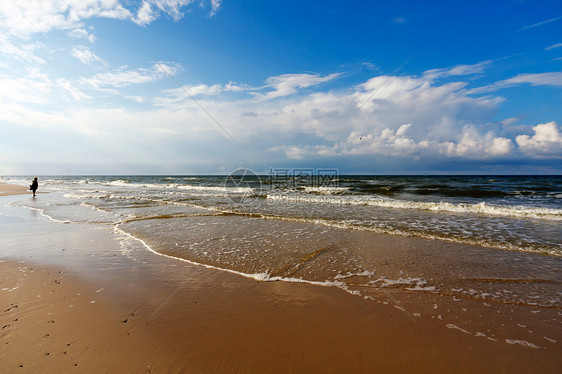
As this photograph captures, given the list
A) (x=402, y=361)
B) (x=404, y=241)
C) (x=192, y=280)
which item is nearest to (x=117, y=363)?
(x=192, y=280)

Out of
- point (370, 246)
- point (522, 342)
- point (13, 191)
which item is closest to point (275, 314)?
point (522, 342)

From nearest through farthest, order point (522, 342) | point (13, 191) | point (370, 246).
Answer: point (522, 342) < point (370, 246) < point (13, 191)

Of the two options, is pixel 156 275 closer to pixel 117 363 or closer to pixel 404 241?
pixel 117 363

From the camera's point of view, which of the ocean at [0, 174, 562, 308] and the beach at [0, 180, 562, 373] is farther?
the ocean at [0, 174, 562, 308]

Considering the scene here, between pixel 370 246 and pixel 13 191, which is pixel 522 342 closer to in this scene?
pixel 370 246

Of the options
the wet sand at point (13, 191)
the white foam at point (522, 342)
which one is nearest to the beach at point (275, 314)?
the white foam at point (522, 342)

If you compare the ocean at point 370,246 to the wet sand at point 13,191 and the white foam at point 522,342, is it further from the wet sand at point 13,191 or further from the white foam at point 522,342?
the wet sand at point 13,191

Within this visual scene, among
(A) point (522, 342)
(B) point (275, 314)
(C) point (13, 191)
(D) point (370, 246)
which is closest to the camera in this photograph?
(A) point (522, 342)

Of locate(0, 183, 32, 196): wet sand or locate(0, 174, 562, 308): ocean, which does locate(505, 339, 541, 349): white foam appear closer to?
locate(0, 174, 562, 308): ocean

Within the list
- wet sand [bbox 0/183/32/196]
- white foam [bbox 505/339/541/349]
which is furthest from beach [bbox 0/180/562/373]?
wet sand [bbox 0/183/32/196]

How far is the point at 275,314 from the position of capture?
3732 millimetres

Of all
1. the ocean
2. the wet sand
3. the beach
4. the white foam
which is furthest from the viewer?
the wet sand

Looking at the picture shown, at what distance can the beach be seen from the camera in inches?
110

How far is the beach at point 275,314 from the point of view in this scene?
9.13 feet
